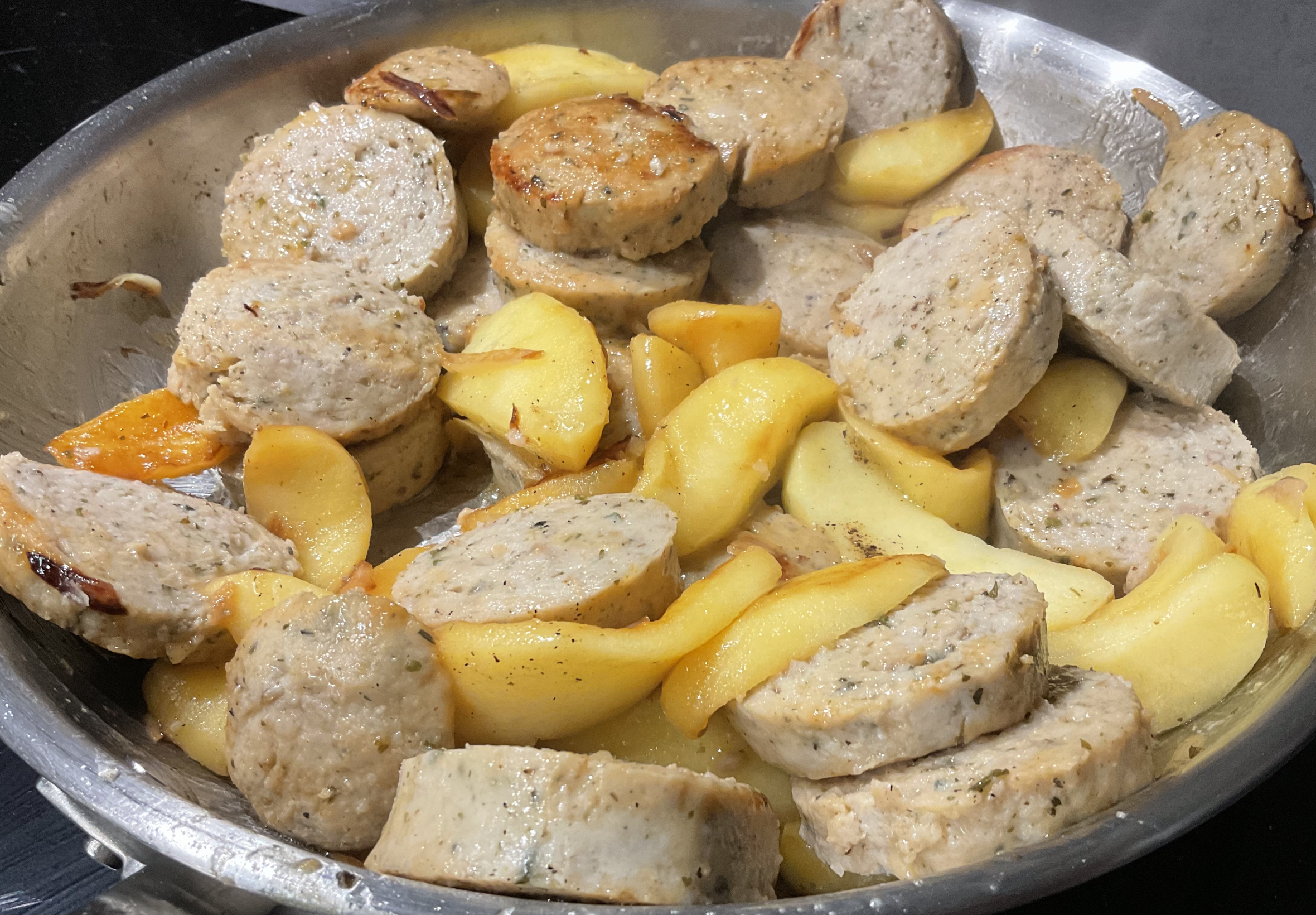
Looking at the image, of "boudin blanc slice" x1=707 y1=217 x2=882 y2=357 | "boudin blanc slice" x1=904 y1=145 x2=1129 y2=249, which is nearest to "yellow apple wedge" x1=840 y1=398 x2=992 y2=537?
"boudin blanc slice" x1=707 y1=217 x2=882 y2=357

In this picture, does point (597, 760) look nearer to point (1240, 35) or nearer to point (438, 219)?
point (438, 219)

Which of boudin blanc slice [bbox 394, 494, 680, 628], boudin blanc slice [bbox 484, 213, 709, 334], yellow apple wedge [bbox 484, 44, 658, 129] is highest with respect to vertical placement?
yellow apple wedge [bbox 484, 44, 658, 129]

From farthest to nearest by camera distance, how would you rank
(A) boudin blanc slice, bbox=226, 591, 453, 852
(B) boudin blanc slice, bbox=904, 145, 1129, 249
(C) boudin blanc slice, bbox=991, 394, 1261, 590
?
1. (B) boudin blanc slice, bbox=904, 145, 1129, 249
2. (C) boudin blanc slice, bbox=991, 394, 1261, 590
3. (A) boudin blanc slice, bbox=226, 591, 453, 852

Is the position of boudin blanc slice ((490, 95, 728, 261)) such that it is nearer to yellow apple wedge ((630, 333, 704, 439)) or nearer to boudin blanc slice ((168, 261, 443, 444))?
yellow apple wedge ((630, 333, 704, 439))

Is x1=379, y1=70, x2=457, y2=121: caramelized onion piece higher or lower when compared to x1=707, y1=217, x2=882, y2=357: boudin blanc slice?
higher

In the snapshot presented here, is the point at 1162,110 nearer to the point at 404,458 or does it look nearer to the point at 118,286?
the point at 404,458

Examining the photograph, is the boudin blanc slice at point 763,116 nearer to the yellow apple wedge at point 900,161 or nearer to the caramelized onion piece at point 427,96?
the yellow apple wedge at point 900,161
